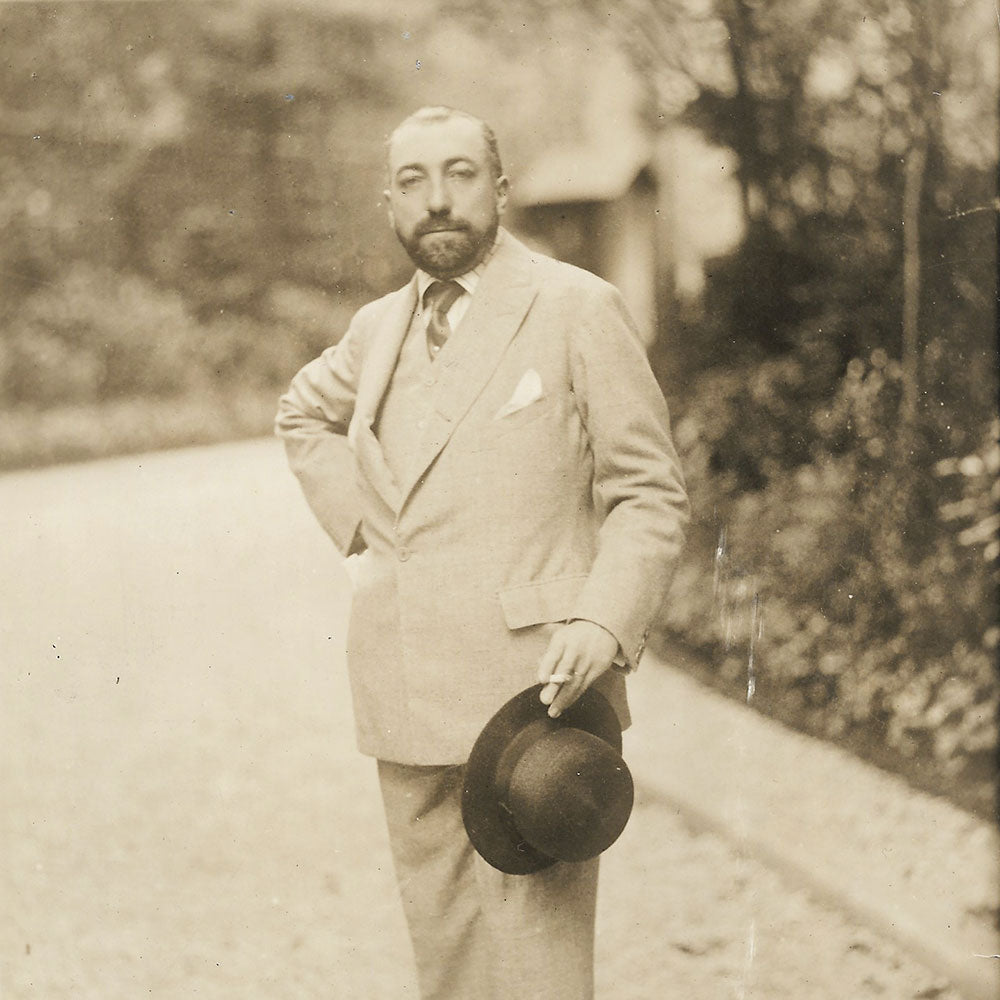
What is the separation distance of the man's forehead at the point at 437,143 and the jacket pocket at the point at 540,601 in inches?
34.1

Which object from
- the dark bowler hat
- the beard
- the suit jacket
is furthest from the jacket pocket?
the beard

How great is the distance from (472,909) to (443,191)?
5.03 ft

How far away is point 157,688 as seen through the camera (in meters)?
2.81

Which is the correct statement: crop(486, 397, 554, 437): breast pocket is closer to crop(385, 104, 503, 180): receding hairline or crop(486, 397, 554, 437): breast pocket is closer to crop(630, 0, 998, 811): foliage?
crop(385, 104, 503, 180): receding hairline

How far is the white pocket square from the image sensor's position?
8.41ft

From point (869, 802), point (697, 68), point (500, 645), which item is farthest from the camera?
point (869, 802)

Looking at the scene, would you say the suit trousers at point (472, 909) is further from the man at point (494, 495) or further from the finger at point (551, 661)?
the finger at point (551, 661)

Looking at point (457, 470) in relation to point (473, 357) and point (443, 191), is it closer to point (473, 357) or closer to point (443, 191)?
point (473, 357)

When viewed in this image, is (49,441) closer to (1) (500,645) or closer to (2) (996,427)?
(1) (500,645)

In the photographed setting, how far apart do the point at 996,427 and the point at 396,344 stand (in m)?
1.92

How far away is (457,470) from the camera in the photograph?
257 centimetres

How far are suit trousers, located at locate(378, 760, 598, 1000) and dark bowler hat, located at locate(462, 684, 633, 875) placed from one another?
0.11 m

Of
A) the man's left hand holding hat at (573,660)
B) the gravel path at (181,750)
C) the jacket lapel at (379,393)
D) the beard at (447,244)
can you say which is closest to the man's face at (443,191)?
the beard at (447,244)

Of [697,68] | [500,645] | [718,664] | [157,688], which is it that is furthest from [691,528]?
[157,688]
